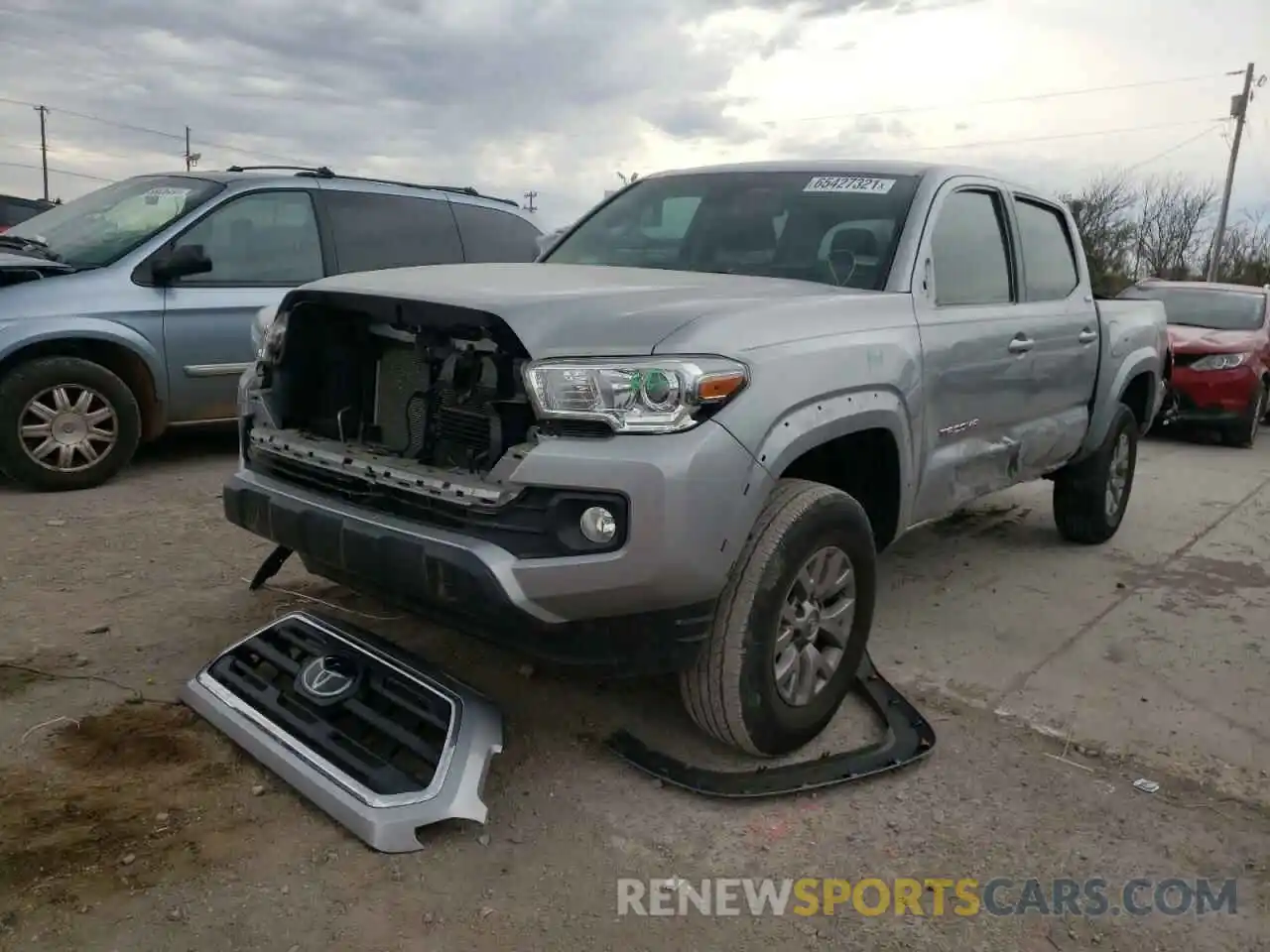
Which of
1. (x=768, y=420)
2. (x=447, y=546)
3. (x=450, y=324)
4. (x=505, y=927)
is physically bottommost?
(x=505, y=927)

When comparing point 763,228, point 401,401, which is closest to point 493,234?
point 763,228

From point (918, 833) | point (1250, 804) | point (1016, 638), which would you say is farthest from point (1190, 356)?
point (918, 833)

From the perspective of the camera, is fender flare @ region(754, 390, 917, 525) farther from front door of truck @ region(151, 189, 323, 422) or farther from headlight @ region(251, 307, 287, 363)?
front door of truck @ region(151, 189, 323, 422)

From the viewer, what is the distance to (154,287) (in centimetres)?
598

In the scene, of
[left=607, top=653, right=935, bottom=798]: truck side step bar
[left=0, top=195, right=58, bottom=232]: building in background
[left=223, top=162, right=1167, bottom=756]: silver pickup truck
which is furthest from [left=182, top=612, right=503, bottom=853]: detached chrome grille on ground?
[left=0, top=195, right=58, bottom=232]: building in background

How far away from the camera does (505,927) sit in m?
2.38

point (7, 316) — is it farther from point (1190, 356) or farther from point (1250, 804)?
point (1190, 356)

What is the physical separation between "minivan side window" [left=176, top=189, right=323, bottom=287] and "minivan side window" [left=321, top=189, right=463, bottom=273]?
0.56ft

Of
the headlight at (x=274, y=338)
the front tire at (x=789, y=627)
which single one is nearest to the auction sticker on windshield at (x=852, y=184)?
the front tire at (x=789, y=627)

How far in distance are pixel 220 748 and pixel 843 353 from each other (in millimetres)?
2155

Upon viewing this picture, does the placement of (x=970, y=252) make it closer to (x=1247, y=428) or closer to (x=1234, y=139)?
(x=1247, y=428)

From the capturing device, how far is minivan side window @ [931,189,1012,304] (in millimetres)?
3941

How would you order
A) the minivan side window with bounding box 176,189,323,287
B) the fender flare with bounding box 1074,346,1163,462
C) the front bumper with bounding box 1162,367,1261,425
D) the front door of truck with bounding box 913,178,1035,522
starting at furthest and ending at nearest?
the front bumper with bounding box 1162,367,1261,425, the minivan side window with bounding box 176,189,323,287, the fender flare with bounding box 1074,346,1163,462, the front door of truck with bounding box 913,178,1035,522

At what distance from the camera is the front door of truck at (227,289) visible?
609cm
